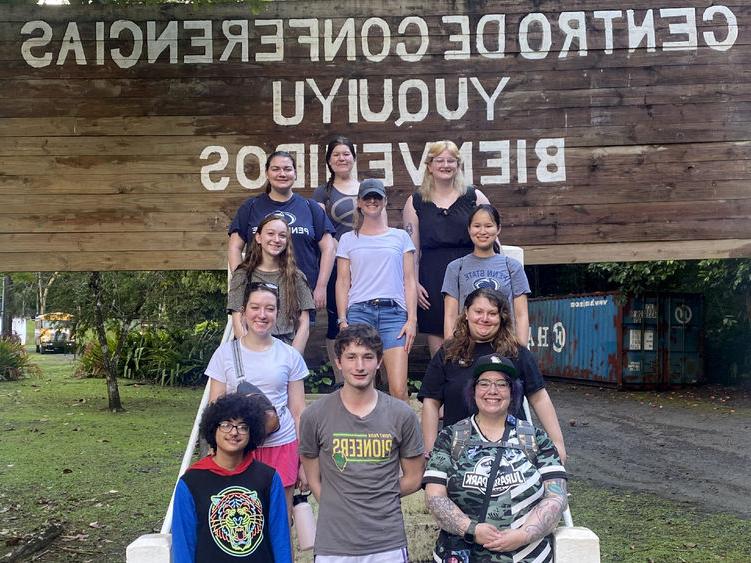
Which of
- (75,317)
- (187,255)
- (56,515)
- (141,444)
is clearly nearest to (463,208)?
(187,255)

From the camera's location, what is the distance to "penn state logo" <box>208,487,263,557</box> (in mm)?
3279

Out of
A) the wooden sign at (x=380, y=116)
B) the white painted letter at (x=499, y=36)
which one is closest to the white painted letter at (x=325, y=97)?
the wooden sign at (x=380, y=116)

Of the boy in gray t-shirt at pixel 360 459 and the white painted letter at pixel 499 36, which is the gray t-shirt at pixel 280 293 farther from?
the white painted letter at pixel 499 36

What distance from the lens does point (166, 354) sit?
58.2 ft

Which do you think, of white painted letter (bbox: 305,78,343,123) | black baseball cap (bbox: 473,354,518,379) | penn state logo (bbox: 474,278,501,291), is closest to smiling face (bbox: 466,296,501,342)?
black baseball cap (bbox: 473,354,518,379)

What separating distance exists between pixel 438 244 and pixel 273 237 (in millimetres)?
1010

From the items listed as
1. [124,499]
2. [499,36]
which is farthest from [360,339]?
[124,499]

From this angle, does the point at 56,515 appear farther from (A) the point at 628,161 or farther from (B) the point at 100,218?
(A) the point at 628,161

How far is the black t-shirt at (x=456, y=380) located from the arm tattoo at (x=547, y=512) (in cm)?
47

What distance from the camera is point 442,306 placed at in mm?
4637

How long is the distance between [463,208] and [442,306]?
1.90ft

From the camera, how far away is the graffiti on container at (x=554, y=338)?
64.3 feet

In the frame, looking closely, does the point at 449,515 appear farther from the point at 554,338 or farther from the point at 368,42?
the point at 554,338

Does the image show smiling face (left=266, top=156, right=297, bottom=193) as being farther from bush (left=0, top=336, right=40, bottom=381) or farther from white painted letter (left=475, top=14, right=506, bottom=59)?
bush (left=0, top=336, right=40, bottom=381)
